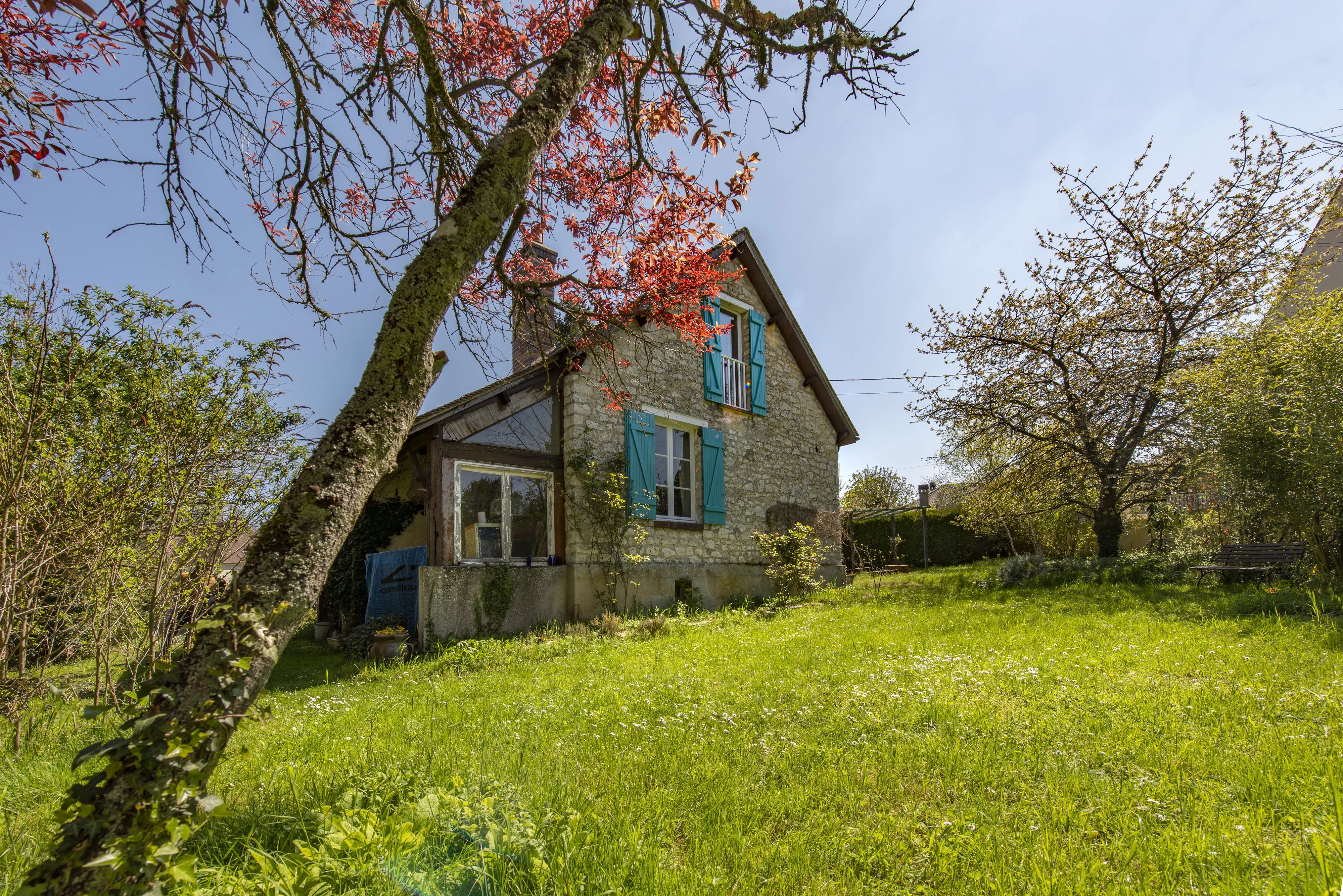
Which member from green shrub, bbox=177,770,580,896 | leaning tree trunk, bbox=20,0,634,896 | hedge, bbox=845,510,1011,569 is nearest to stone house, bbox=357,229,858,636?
leaning tree trunk, bbox=20,0,634,896

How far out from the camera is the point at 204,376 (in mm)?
3887

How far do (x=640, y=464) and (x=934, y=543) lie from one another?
12061 millimetres

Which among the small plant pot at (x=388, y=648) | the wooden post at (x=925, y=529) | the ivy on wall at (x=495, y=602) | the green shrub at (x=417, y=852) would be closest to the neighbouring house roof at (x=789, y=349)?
the ivy on wall at (x=495, y=602)

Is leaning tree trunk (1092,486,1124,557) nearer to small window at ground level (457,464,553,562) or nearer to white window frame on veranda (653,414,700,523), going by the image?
white window frame on veranda (653,414,700,523)

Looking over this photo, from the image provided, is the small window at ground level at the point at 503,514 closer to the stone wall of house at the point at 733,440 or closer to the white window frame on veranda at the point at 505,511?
the white window frame on veranda at the point at 505,511

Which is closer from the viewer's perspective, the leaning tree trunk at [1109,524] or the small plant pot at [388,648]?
the small plant pot at [388,648]

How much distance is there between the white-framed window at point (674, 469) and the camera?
1005cm

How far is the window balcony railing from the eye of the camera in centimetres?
1119

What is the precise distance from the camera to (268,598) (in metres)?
1.81

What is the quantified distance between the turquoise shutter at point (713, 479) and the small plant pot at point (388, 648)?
4.94m

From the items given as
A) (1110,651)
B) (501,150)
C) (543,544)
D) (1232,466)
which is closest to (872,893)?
(501,150)

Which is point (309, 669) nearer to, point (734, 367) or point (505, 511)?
point (505, 511)

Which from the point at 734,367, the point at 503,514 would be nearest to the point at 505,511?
the point at 503,514

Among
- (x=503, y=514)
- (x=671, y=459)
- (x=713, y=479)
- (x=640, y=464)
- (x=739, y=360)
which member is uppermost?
(x=739, y=360)
